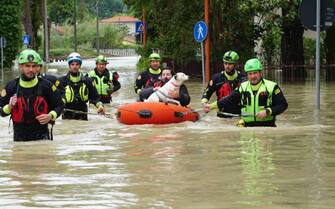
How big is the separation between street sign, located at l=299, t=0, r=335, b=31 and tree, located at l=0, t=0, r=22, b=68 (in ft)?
160

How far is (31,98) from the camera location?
12070 millimetres

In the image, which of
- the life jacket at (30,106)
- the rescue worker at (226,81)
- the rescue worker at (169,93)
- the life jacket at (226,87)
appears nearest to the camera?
the life jacket at (30,106)

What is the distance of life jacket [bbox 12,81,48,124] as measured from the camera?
12047mm

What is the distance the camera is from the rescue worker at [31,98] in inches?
468

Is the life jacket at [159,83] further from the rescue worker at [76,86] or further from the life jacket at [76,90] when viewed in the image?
the life jacket at [76,90]

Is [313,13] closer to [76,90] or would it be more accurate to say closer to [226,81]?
[226,81]

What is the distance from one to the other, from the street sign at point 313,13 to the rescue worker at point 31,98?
6443 millimetres

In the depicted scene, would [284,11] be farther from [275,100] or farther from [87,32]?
[87,32]

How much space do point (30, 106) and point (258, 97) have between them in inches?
143

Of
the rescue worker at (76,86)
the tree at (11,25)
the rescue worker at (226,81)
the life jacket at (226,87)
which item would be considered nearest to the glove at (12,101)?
the rescue worker at (76,86)

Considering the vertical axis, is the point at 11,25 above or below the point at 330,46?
above

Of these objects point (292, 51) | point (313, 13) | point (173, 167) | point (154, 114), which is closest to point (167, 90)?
point (154, 114)

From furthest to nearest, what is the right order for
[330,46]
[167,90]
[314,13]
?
[330,46]
[167,90]
[314,13]

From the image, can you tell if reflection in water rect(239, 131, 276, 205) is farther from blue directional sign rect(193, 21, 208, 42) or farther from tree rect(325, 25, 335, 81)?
tree rect(325, 25, 335, 81)
